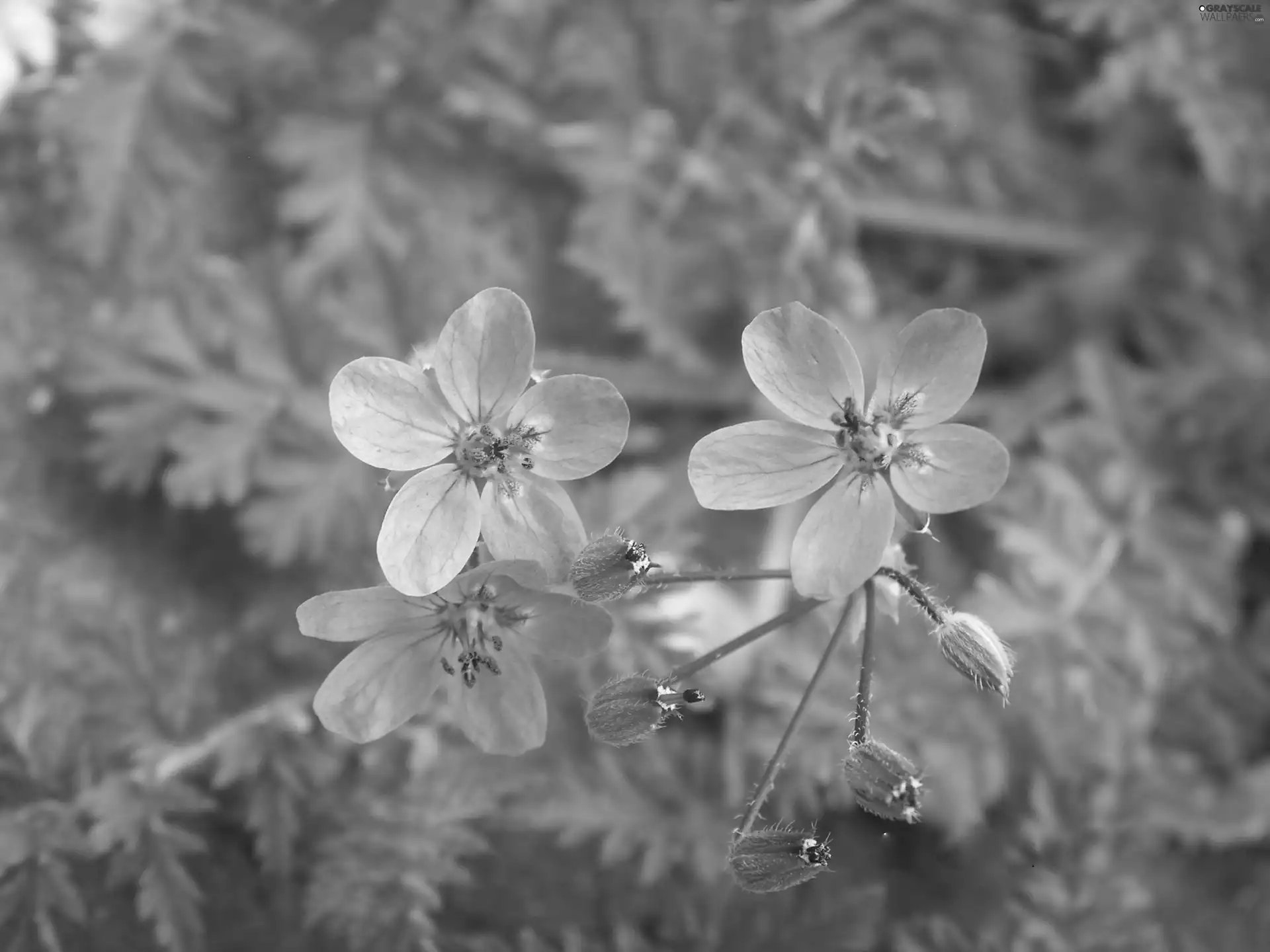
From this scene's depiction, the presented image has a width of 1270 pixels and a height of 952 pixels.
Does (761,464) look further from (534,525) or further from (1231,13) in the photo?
(1231,13)

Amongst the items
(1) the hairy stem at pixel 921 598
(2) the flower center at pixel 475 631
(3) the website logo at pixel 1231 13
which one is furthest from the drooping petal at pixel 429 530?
(3) the website logo at pixel 1231 13

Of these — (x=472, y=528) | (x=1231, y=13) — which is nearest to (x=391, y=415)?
(x=472, y=528)

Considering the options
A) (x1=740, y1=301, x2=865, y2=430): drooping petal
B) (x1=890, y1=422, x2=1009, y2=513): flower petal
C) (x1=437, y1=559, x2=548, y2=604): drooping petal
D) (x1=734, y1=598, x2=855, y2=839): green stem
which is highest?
(x1=740, y1=301, x2=865, y2=430): drooping petal

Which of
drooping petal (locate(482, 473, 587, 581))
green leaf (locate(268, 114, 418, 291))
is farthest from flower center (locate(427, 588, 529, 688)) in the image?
green leaf (locate(268, 114, 418, 291))

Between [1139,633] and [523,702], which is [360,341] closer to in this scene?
[523,702]

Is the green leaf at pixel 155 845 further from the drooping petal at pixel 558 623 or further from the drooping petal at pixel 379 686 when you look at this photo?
the drooping petal at pixel 558 623

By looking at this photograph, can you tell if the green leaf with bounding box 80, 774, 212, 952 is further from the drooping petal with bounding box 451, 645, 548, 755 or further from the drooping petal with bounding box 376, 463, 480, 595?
the drooping petal with bounding box 376, 463, 480, 595
